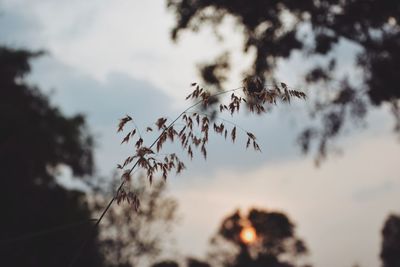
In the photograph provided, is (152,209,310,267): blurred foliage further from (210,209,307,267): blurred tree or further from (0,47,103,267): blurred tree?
(0,47,103,267): blurred tree

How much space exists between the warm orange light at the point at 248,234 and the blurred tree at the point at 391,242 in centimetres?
3343

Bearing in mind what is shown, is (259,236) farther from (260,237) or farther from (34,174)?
(34,174)

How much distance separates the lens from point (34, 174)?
2059cm

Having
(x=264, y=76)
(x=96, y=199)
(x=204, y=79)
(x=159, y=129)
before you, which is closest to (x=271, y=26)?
(x=264, y=76)

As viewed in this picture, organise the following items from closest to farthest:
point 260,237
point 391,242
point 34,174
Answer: point 34,174
point 391,242
point 260,237

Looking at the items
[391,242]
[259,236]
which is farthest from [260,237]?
[391,242]

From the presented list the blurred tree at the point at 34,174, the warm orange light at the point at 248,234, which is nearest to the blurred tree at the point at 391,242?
the blurred tree at the point at 34,174

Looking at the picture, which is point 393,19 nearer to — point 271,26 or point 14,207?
point 271,26

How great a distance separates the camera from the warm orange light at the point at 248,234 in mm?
64494

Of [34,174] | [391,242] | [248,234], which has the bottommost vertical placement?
[34,174]

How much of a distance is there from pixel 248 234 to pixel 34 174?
47.8 meters

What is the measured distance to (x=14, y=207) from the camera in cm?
1853

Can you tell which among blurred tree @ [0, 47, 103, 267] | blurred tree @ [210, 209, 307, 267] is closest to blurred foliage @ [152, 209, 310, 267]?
blurred tree @ [210, 209, 307, 267]

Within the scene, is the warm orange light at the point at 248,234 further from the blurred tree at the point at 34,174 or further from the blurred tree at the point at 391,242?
Answer: the blurred tree at the point at 34,174
